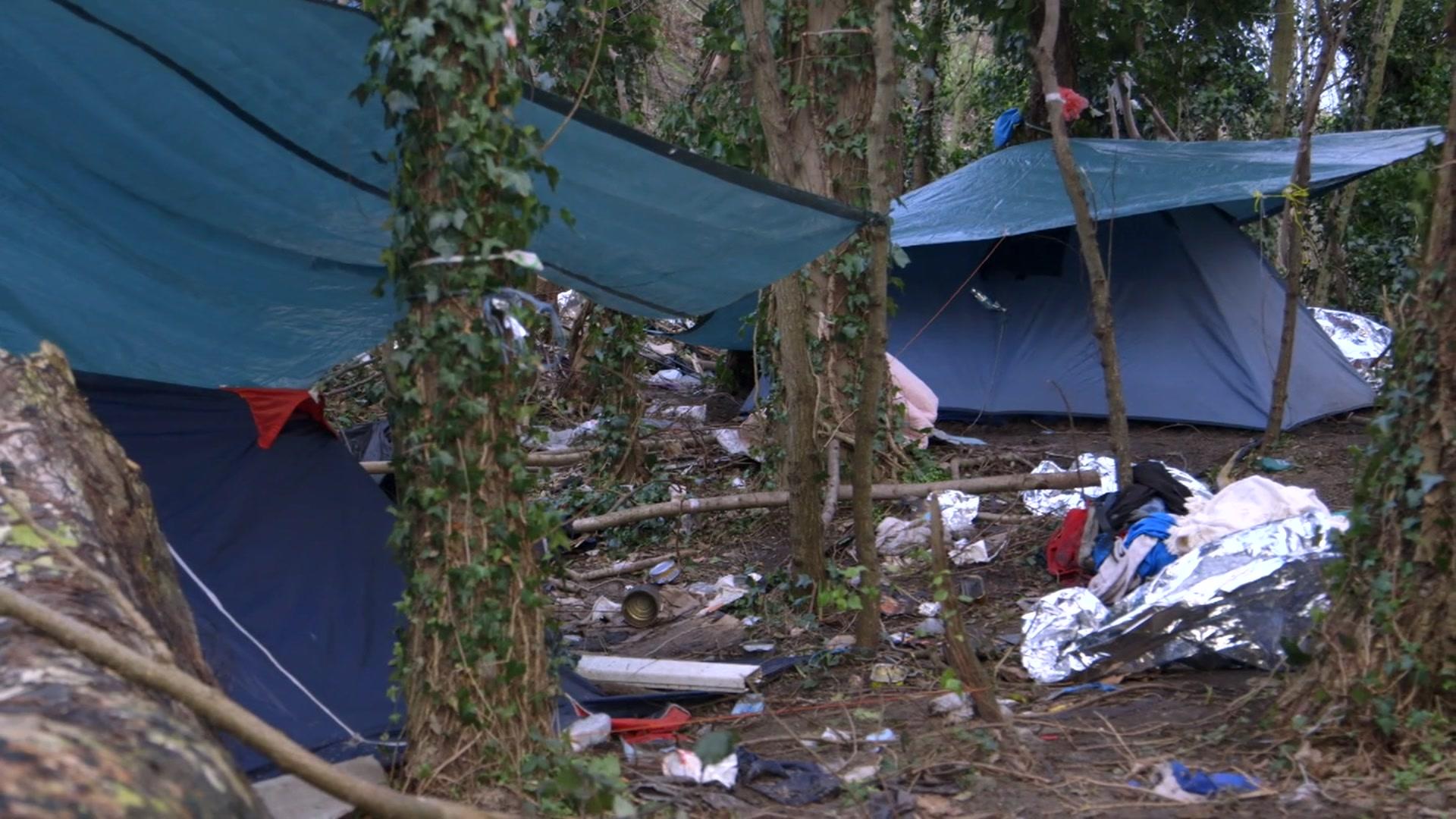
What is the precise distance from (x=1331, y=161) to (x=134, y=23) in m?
7.04

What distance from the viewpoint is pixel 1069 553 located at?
5.39 meters

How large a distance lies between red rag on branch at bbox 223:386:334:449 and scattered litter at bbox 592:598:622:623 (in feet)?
6.02

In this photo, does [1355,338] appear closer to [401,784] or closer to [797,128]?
[797,128]

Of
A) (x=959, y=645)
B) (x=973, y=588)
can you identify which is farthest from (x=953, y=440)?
(x=959, y=645)

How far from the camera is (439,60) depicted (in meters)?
2.90

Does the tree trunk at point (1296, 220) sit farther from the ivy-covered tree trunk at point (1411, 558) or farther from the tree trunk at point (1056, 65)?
the ivy-covered tree trunk at point (1411, 558)

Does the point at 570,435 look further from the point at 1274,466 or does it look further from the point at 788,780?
the point at 788,780

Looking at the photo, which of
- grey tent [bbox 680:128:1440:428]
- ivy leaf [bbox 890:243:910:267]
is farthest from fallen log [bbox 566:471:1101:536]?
grey tent [bbox 680:128:1440:428]

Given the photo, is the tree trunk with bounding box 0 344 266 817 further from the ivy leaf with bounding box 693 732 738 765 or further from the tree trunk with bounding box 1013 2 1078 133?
the tree trunk with bounding box 1013 2 1078 133

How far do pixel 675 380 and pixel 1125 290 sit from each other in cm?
477

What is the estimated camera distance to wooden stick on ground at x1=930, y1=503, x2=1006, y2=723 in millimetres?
3713

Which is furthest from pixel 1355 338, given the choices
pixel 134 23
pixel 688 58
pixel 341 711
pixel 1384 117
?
pixel 134 23

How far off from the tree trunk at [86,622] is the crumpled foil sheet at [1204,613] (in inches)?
115

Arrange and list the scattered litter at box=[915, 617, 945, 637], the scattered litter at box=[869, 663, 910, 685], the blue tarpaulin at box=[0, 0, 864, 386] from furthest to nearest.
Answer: the scattered litter at box=[915, 617, 945, 637], the scattered litter at box=[869, 663, 910, 685], the blue tarpaulin at box=[0, 0, 864, 386]
